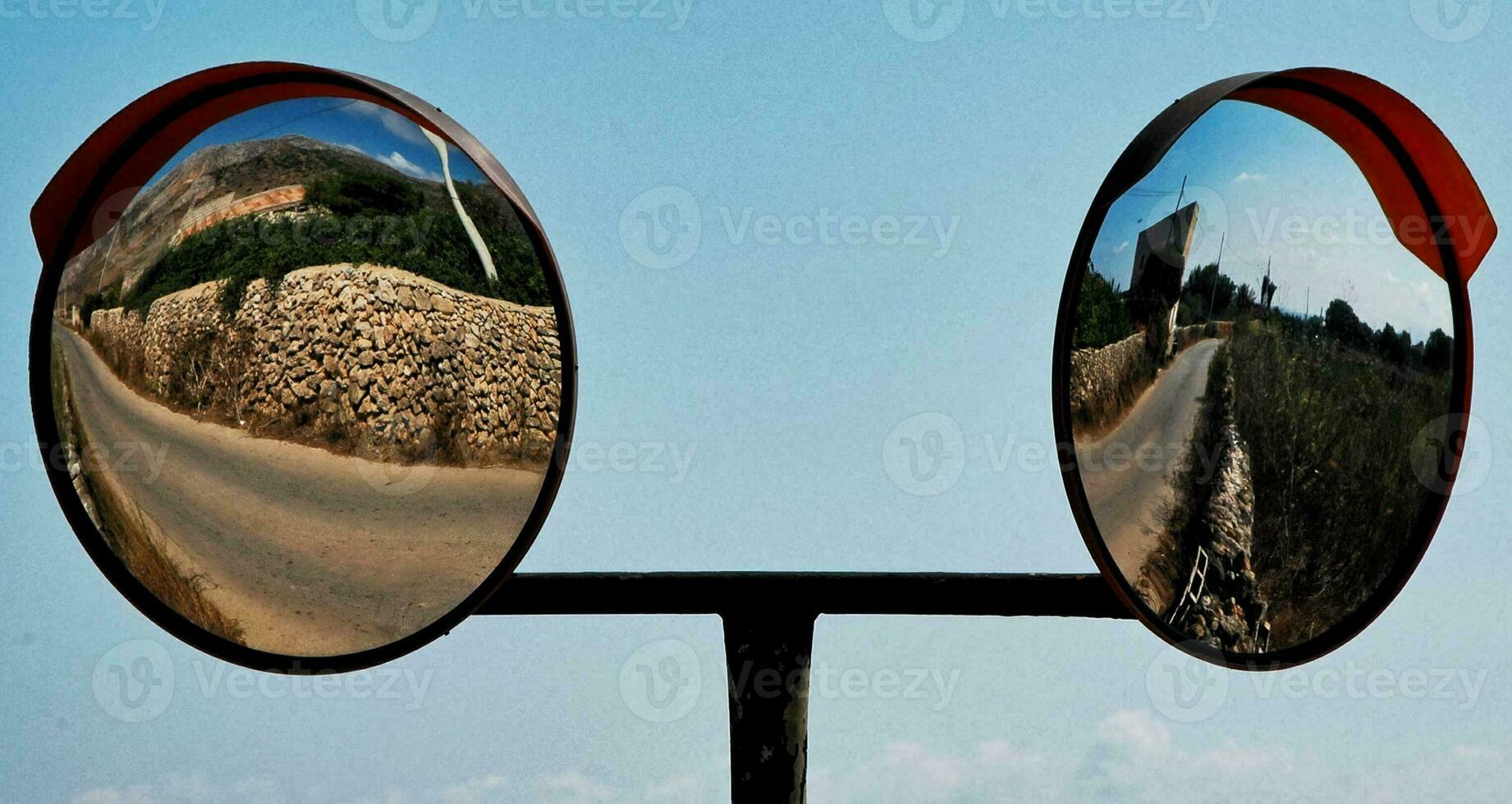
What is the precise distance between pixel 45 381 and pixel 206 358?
0.45 m

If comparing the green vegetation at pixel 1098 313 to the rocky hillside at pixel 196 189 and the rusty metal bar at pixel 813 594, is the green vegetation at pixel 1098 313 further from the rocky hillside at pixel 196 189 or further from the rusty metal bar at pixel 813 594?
the rocky hillside at pixel 196 189

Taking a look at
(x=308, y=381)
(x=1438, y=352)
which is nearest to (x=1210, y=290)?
(x=1438, y=352)

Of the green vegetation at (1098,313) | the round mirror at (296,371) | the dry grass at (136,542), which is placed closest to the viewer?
the green vegetation at (1098,313)

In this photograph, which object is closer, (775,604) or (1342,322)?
(775,604)

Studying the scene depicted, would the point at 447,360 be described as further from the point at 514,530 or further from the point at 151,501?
the point at 151,501

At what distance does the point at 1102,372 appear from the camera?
4078mm

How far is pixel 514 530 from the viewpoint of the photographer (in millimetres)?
4090

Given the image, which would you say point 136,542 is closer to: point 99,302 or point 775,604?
point 99,302

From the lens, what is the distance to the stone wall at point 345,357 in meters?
4.31

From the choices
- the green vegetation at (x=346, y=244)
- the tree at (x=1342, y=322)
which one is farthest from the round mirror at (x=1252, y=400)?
the green vegetation at (x=346, y=244)

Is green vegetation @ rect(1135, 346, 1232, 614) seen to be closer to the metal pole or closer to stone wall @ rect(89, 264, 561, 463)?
Result: the metal pole

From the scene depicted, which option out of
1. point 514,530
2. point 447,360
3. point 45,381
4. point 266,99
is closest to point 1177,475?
point 514,530

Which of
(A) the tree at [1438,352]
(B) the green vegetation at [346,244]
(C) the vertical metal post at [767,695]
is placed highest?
(B) the green vegetation at [346,244]

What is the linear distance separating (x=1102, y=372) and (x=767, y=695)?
140 cm
